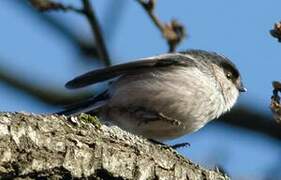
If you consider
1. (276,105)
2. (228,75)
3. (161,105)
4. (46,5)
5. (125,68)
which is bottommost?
(276,105)

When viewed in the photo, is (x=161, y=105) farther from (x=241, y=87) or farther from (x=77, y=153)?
(x=77, y=153)

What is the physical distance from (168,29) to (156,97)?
0.41 m

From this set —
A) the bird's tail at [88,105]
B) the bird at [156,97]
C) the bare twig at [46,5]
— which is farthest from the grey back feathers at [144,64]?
the bare twig at [46,5]

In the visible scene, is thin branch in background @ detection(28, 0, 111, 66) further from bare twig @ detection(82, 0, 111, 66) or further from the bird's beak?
the bird's beak

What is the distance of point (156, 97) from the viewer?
4043 millimetres

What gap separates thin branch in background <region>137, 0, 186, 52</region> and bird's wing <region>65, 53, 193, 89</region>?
0.13m

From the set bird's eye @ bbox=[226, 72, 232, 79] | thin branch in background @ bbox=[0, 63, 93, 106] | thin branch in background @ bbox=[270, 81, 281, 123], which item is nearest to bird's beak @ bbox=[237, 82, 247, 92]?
bird's eye @ bbox=[226, 72, 232, 79]

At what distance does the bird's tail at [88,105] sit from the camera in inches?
159

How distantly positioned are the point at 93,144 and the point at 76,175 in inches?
6.0

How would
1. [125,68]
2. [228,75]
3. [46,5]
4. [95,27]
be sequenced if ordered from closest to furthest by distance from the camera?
[95,27] → [125,68] → [46,5] → [228,75]

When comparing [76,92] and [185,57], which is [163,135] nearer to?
[185,57]

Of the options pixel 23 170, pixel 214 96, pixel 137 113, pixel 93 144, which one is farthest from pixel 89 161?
pixel 214 96

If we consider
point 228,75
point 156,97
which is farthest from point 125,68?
point 228,75

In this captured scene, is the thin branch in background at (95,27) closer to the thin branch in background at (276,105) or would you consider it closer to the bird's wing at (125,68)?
the bird's wing at (125,68)
